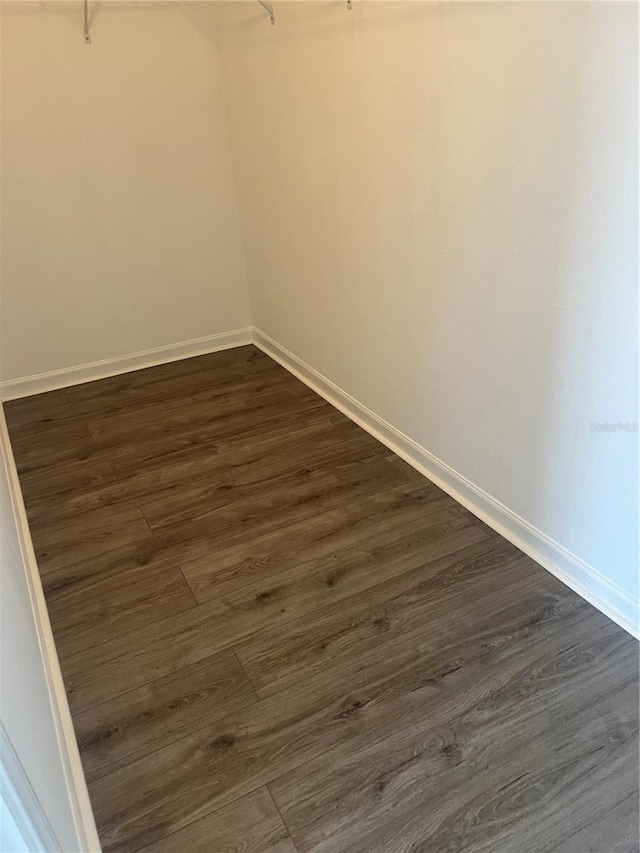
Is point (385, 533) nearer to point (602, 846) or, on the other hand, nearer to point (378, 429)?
point (378, 429)

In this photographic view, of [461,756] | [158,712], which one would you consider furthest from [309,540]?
[461,756]

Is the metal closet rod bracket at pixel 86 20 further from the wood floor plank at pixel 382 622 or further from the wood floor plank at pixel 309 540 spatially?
the wood floor plank at pixel 382 622

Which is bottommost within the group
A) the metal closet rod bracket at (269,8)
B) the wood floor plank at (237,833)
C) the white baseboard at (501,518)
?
the wood floor plank at (237,833)

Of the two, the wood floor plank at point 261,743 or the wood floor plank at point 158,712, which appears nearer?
the wood floor plank at point 261,743

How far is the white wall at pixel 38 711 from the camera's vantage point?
963mm

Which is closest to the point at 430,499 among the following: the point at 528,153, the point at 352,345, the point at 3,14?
the point at 352,345

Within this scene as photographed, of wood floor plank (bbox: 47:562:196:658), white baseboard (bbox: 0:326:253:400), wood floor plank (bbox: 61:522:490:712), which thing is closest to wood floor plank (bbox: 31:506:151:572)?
wood floor plank (bbox: 47:562:196:658)

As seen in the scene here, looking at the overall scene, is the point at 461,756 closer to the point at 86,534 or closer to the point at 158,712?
the point at 158,712

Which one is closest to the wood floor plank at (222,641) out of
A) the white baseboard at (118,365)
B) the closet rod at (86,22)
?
the white baseboard at (118,365)

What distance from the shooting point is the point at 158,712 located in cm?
156

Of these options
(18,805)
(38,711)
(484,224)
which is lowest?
(38,711)

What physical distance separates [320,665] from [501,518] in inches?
29.5

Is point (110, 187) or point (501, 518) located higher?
point (110, 187)

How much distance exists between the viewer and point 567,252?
4.97 ft
